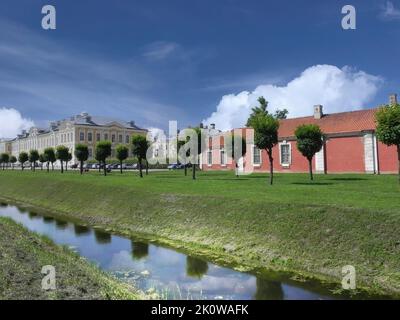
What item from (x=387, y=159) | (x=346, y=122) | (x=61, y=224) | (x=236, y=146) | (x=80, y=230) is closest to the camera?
(x=80, y=230)

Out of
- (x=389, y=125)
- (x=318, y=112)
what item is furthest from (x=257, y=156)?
(x=389, y=125)

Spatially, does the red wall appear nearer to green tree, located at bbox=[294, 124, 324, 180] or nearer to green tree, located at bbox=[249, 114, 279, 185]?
green tree, located at bbox=[294, 124, 324, 180]

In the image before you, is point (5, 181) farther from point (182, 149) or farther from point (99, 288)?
point (99, 288)

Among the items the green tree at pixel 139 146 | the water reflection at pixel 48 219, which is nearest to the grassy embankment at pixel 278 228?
the water reflection at pixel 48 219

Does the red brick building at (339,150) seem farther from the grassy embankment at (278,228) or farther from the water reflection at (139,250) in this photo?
the water reflection at (139,250)

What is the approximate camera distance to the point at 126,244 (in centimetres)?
1547

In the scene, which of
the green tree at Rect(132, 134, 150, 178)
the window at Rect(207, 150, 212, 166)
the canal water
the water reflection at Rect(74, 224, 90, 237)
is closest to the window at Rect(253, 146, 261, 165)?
the window at Rect(207, 150, 212, 166)

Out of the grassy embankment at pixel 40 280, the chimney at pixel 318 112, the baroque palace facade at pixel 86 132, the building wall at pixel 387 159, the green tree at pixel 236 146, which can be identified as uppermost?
the baroque palace facade at pixel 86 132

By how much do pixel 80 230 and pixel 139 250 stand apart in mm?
5810

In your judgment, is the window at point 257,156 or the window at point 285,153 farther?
the window at point 257,156

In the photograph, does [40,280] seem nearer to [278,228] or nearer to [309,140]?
[278,228]

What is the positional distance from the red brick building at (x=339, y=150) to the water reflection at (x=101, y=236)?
74.1 ft

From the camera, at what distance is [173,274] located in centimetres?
1116

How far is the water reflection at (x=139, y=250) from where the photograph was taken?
13445mm
